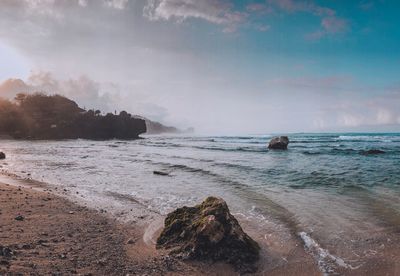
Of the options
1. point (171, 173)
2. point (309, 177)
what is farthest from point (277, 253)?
point (171, 173)

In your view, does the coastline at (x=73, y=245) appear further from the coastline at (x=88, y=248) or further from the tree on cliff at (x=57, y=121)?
the tree on cliff at (x=57, y=121)

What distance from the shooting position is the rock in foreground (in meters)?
7.09

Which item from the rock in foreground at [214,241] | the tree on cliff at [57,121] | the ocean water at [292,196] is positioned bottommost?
the ocean water at [292,196]

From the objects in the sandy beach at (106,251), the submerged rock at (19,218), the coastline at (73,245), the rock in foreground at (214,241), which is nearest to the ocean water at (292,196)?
the sandy beach at (106,251)

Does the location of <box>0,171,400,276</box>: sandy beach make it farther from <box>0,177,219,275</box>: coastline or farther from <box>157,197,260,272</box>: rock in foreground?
<box>157,197,260,272</box>: rock in foreground

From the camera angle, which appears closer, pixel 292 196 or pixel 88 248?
pixel 88 248

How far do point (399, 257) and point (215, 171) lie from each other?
16.0 metres

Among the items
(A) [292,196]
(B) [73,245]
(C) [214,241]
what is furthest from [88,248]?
(A) [292,196]

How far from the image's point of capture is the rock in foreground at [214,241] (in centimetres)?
709

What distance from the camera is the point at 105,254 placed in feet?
23.5

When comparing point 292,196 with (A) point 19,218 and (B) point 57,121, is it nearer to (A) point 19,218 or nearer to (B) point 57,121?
(A) point 19,218

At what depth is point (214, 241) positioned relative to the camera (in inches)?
284

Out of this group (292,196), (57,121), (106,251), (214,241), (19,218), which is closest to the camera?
(214,241)

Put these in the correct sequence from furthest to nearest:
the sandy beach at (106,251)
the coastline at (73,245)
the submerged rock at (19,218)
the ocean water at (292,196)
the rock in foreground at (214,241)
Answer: the submerged rock at (19,218)
the ocean water at (292,196)
the rock in foreground at (214,241)
the sandy beach at (106,251)
the coastline at (73,245)
